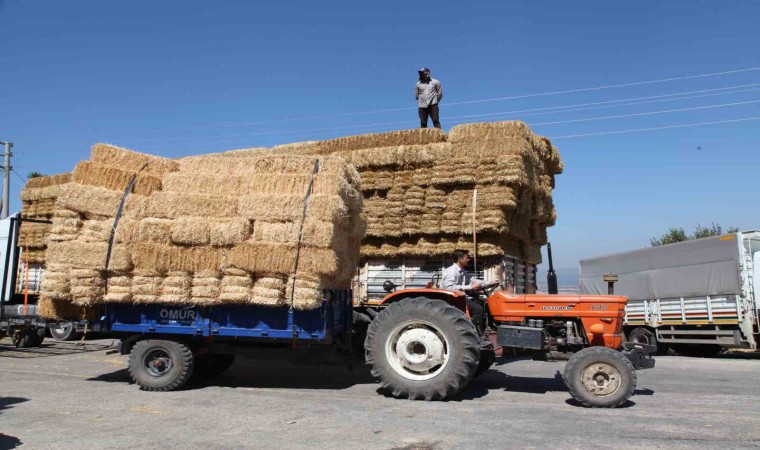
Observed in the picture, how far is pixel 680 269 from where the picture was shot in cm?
1683

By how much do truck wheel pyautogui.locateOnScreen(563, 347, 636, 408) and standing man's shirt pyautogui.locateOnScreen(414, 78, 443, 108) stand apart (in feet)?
29.9

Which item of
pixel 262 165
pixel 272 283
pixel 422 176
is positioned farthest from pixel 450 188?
pixel 272 283

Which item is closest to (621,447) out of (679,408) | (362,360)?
(679,408)

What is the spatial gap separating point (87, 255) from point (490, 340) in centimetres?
574

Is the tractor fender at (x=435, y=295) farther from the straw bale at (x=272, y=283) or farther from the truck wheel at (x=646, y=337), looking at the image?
the truck wheel at (x=646, y=337)

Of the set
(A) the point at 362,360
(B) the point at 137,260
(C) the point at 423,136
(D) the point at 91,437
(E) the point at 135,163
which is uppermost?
(C) the point at 423,136

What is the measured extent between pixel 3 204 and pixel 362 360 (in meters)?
26.4

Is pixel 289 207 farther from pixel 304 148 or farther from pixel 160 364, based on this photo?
pixel 304 148

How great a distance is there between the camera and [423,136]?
1402 centimetres

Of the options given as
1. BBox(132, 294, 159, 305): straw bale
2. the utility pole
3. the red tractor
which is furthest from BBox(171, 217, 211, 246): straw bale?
the utility pole

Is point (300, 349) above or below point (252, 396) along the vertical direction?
above

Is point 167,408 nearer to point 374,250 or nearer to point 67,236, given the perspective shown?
point 67,236

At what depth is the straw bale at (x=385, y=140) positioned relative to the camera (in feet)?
45.8

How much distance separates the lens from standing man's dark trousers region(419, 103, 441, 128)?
1521 centimetres
